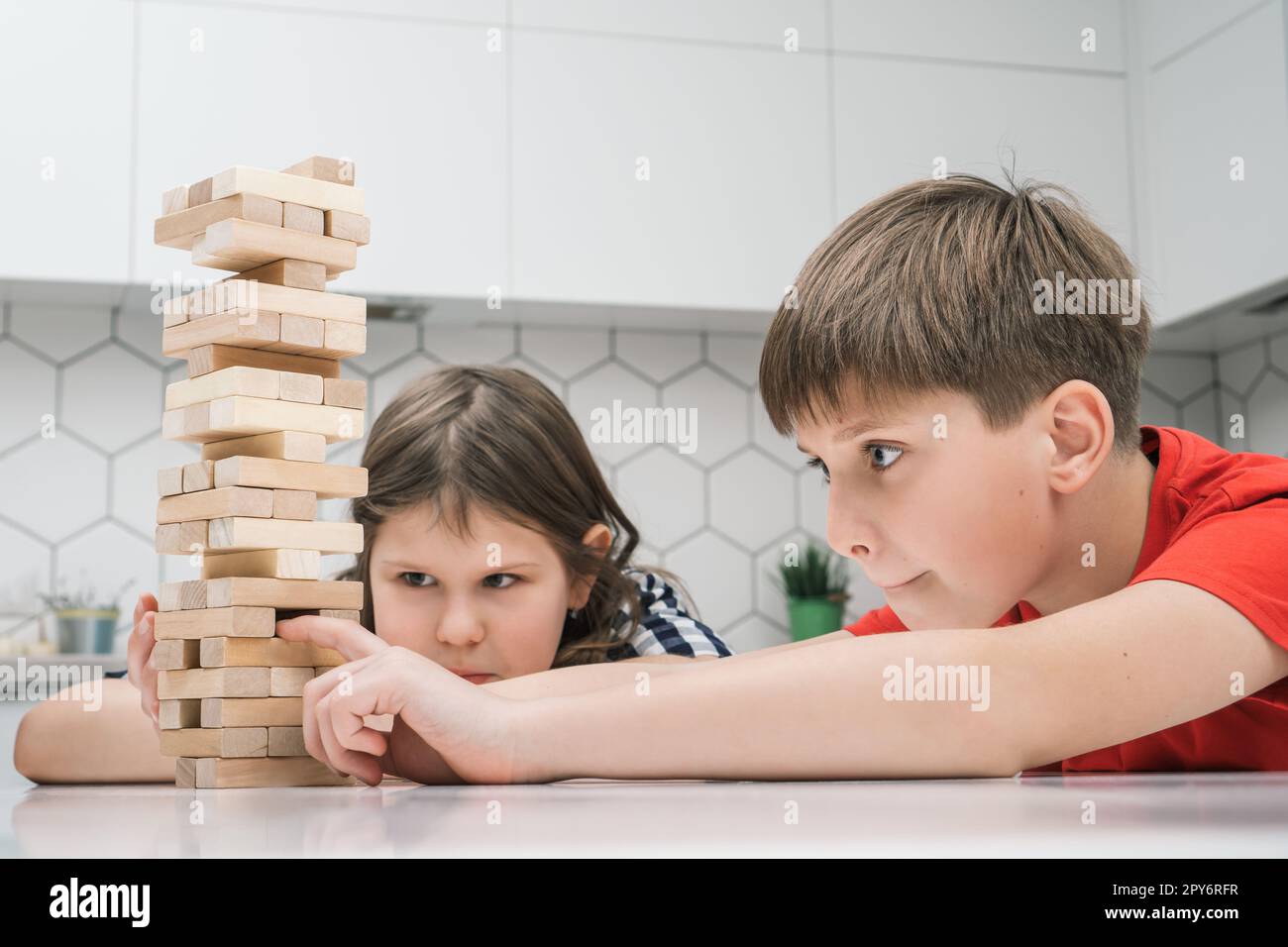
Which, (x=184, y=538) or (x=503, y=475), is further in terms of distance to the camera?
(x=503, y=475)

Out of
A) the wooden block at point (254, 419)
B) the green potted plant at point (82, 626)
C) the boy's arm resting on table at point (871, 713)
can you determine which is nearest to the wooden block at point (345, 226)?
the wooden block at point (254, 419)

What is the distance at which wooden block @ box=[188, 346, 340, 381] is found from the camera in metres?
0.70

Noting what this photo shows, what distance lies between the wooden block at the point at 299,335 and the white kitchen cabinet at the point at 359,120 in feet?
4.67

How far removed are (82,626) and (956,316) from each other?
69.5 inches

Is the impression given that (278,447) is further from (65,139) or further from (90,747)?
(65,139)

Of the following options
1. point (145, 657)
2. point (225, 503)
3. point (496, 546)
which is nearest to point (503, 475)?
point (496, 546)

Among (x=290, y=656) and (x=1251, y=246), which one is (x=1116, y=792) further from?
(x=1251, y=246)

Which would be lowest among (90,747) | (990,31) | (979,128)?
(90,747)

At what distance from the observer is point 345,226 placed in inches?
28.6

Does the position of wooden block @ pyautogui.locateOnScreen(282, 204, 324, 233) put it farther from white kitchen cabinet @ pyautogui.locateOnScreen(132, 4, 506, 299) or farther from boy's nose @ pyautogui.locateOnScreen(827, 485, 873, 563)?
white kitchen cabinet @ pyautogui.locateOnScreen(132, 4, 506, 299)

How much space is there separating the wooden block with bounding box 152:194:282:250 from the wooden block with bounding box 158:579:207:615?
0.20 meters

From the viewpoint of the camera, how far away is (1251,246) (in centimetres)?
215

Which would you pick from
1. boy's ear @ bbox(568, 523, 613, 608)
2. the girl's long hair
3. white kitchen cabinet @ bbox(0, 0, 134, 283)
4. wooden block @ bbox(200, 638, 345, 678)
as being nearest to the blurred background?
white kitchen cabinet @ bbox(0, 0, 134, 283)

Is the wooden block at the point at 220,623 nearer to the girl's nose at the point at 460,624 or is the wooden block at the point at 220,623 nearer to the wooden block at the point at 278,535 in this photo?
the wooden block at the point at 278,535
